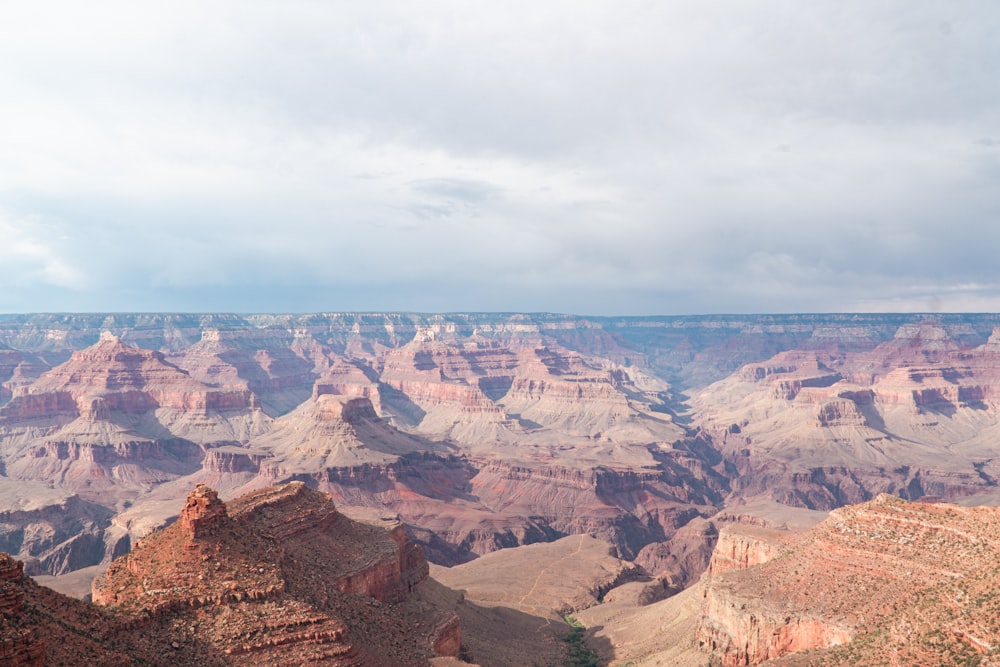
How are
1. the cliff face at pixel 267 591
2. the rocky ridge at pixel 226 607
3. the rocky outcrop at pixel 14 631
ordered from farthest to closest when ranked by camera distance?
the cliff face at pixel 267 591, the rocky ridge at pixel 226 607, the rocky outcrop at pixel 14 631

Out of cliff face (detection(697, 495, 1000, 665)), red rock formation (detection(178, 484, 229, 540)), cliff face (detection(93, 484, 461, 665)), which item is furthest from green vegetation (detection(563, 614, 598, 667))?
red rock formation (detection(178, 484, 229, 540))

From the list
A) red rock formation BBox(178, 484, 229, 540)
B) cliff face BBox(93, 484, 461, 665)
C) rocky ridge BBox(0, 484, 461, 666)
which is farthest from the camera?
red rock formation BBox(178, 484, 229, 540)

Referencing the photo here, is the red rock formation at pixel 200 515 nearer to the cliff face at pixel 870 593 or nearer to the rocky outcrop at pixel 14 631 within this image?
the rocky outcrop at pixel 14 631

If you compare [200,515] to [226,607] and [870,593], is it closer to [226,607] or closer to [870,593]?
[226,607]

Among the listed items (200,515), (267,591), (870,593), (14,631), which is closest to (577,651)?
(870,593)

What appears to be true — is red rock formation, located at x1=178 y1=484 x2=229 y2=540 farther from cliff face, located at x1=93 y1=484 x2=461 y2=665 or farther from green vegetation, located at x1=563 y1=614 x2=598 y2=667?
green vegetation, located at x1=563 y1=614 x2=598 y2=667

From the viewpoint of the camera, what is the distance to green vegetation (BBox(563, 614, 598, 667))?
286ft

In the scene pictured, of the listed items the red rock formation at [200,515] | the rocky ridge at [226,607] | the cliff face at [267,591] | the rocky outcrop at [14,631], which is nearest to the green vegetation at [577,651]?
the cliff face at [267,591]

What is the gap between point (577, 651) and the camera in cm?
9188

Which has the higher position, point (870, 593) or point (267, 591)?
point (267, 591)

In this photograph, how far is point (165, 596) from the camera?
1933 inches

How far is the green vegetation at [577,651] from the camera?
3435 inches

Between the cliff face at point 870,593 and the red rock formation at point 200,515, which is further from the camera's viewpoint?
the red rock formation at point 200,515

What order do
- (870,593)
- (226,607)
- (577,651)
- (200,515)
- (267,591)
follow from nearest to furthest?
1. (226,607)
2. (267,591)
3. (200,515)
4. (870,593)
5. (577,651)
